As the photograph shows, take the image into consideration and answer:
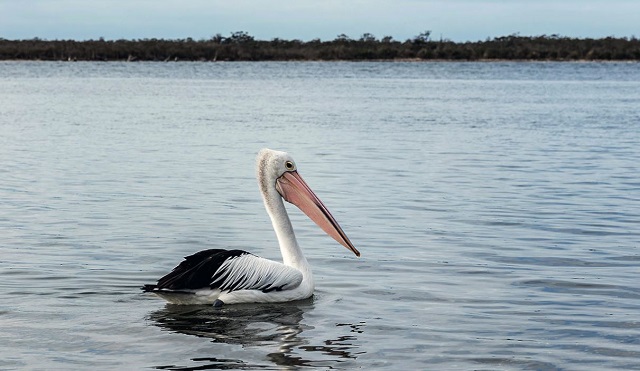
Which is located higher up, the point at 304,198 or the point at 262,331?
the point at 304,198

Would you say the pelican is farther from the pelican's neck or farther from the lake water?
the lake water

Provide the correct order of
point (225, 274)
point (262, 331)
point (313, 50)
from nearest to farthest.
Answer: point (262, 331) → point (225, 274) → point (313, 50)

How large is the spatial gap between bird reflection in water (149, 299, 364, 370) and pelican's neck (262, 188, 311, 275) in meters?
0.24

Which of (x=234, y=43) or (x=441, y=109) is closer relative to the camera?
(x=441, y=109)

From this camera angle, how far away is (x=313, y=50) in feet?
282

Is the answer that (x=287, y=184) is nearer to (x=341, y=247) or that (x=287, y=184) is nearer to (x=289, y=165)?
(x=289, y=165)

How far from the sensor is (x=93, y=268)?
770cm

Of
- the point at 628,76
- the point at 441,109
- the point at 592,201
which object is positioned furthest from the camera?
the point at 628,76

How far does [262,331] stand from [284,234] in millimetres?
1014

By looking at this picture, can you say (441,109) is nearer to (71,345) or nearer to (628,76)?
(71,345)

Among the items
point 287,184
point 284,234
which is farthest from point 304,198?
point 284,234

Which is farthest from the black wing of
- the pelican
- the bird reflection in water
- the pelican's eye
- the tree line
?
the tree line

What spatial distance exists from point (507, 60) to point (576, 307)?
254ft

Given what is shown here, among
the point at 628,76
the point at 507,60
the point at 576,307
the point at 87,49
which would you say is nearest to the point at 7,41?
the point at 87,49
